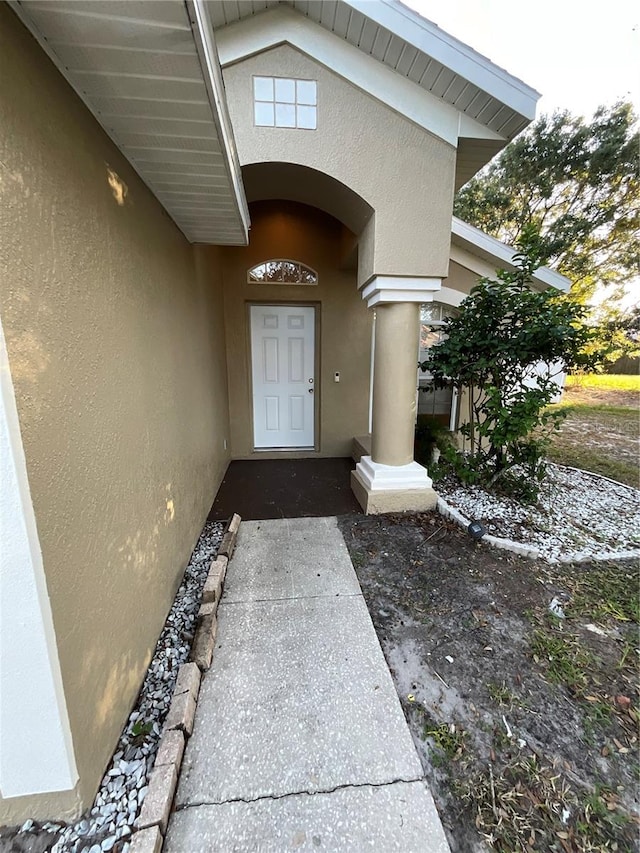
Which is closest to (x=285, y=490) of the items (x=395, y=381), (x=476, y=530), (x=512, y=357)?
(x=395, y=381)

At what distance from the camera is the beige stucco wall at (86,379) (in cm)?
99

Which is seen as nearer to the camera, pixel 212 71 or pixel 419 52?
pixel 212 71

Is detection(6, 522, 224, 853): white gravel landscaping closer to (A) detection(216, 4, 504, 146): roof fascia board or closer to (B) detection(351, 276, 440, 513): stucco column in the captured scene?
(B) detection(351, 276, 440, 513): stucco column

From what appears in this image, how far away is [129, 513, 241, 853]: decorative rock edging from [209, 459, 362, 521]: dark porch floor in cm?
125

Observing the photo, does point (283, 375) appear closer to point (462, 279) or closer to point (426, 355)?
point (426, 355)

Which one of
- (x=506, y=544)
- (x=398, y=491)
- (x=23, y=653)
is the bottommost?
(x=506, y=544)

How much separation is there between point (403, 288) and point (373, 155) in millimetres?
1057

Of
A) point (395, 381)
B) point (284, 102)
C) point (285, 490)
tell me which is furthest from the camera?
point (285, 490)

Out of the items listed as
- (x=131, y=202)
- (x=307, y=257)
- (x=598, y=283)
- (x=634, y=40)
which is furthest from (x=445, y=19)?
(x=598, y=283)

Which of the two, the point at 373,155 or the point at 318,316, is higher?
the point at 373,155

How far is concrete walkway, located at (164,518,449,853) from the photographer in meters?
1.17

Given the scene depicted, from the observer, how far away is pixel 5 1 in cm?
91

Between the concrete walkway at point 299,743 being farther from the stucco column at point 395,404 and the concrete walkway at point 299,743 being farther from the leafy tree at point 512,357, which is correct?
the leafy tree at point 512,357

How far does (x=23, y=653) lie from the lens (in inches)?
40.5
